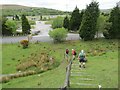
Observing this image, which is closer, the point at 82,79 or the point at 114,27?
the point at 82,79

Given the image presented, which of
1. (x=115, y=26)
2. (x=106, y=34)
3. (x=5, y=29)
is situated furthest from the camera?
(x=5, y=29)

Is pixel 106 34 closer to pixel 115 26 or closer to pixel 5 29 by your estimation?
pixel 115 26

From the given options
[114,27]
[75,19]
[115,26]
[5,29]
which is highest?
[75,19]

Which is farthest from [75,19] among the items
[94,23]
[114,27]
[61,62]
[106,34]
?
[61,62]

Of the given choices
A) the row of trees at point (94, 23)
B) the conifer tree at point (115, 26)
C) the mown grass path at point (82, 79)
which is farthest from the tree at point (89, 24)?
the mown grass path at point (82, 79)

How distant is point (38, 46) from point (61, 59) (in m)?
14.9

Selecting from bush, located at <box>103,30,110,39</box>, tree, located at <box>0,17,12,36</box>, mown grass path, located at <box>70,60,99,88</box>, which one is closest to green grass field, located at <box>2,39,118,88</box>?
mown grass path, located at <box>70,60,99,88</box>

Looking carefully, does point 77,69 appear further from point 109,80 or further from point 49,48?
point 49,48

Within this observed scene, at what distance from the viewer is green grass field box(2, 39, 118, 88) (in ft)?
74.4

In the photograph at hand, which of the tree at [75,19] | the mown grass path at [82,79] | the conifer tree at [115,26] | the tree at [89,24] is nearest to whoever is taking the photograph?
the mown grass path at [82,79]

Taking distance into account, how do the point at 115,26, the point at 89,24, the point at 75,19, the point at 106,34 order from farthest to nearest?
the point at 75,19
the point at 106,34
the point at 115,26
the point at 89,24

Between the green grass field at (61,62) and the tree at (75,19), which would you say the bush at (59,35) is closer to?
the green grass field at (61,62)

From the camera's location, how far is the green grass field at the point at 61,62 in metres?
22.7

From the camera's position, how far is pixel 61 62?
125 ft
